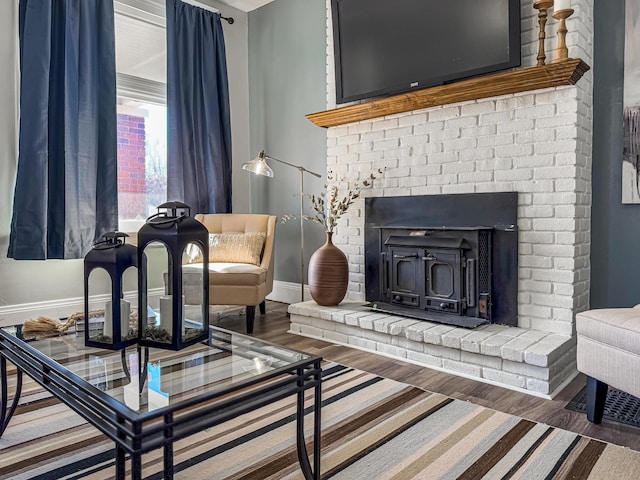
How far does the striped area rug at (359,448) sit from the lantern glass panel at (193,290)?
0.45m

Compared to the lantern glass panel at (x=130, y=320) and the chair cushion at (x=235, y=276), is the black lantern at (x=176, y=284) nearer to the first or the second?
the lantern glass panel at (x=130, y=320)

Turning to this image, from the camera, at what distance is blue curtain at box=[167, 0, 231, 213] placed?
156 inches

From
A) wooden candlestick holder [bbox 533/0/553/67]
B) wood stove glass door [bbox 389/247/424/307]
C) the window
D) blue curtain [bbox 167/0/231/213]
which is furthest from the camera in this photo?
blue curtain [bbox 167/0/231/213]

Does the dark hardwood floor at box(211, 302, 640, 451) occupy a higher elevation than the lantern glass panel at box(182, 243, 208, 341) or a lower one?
lower

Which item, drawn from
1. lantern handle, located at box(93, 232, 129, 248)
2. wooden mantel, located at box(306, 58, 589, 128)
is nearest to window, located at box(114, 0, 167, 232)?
wooden mantel, located at box(306, 58, 589, 128)

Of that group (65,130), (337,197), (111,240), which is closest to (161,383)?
(111,240)


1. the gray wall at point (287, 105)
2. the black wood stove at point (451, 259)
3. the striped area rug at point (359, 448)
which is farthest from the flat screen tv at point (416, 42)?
the striped area rug at point (359, 448)

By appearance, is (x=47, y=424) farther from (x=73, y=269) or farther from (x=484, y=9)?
(x=484, y=9)

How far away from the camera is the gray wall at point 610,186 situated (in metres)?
2.56

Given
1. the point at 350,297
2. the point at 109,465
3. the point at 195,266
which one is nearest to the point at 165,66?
the point at 350,297

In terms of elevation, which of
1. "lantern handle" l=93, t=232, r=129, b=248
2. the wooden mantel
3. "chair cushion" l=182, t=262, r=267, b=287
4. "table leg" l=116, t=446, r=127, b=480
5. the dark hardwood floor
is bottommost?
the dark hardwood floor

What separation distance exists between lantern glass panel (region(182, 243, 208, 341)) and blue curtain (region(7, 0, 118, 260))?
217cm

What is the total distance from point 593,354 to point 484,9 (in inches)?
76.3

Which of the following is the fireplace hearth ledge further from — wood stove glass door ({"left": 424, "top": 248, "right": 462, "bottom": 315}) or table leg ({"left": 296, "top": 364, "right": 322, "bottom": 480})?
table leg ({"left": 296, "top": 364, "right": 322, "bottom": 480})
